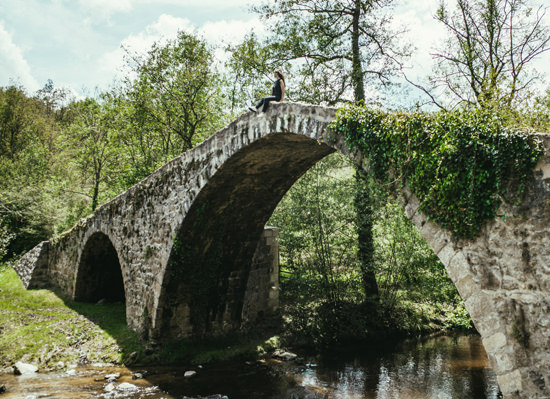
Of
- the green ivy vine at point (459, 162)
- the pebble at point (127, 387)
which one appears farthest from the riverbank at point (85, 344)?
the green ivy vine at point (459, 162)

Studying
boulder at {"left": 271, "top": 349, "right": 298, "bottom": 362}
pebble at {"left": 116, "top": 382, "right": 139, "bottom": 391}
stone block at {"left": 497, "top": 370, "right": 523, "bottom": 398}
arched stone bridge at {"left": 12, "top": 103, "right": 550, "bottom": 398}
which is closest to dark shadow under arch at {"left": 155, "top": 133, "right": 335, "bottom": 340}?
arched stone bridge at {"left": 12, "top": 103, "right": 550, "bottom": 398}

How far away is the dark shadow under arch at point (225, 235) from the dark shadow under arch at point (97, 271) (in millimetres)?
4623

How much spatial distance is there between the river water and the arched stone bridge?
1558 millimetres

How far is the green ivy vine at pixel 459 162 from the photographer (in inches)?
129

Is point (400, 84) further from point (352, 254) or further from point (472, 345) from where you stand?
point (472, 345)

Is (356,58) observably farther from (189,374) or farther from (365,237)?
(189,374)

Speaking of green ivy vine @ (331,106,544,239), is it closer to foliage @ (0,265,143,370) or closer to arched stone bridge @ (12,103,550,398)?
arched stone bridge @ (12,103,550,398)

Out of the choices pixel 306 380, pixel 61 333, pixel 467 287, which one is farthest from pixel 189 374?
pixel 467 287

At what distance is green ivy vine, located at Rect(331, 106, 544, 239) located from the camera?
3268 mm

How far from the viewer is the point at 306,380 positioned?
27.2ft

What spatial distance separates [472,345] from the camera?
10289mm

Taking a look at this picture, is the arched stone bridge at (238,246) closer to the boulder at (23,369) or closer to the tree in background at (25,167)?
the boulder at (23,369)

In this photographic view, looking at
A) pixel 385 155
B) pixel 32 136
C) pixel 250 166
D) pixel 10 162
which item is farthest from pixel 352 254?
pixel 32 136

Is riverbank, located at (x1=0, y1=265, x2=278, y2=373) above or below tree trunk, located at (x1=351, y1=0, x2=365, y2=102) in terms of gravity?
below
